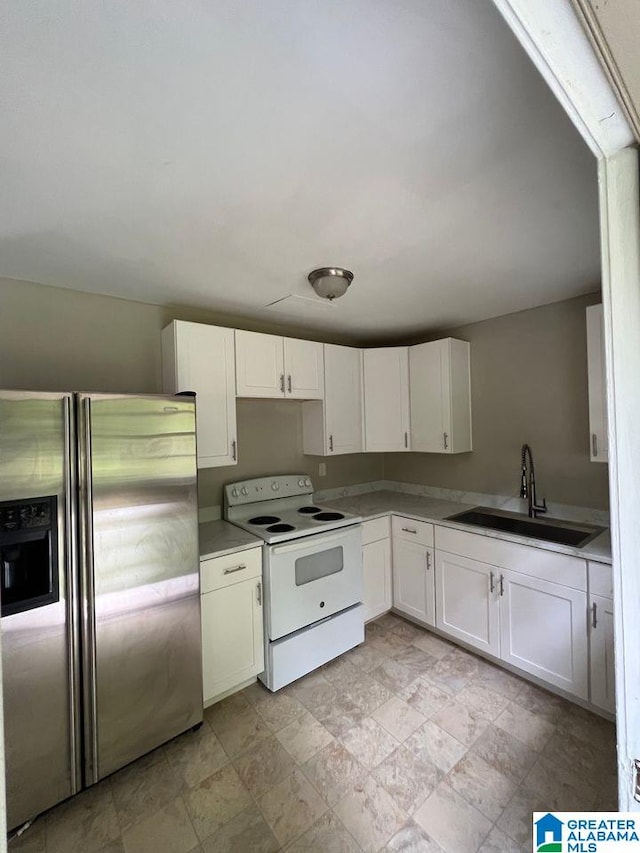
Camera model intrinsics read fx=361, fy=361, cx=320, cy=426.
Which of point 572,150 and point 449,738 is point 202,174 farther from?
point 449,738

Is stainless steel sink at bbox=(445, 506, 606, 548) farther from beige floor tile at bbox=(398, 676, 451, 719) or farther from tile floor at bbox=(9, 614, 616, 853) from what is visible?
beige floor tile at bbox=(398, 676, 451, 719)

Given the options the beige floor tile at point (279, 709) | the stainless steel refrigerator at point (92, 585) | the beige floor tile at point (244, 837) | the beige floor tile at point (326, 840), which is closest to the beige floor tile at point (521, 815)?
the beige floor tile at point (326, 840)

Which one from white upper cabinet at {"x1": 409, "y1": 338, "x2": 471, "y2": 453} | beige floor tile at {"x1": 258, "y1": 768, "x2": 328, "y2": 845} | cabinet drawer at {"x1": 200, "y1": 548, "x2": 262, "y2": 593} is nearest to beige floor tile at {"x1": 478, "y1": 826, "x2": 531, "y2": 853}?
beige floor tile at {"x1": 258, "y1": 768, "x2": 328, "y2": 845}

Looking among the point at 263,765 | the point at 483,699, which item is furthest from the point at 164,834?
the point at 483,699

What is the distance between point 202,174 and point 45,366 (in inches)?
58.5

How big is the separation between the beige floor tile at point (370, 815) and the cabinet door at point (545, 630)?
3.63 ft

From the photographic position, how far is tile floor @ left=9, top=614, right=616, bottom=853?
54.1 inches

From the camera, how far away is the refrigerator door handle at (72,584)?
1.47 meters

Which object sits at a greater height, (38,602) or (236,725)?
(38,602)

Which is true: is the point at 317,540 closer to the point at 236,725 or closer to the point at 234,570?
the point at 234,570

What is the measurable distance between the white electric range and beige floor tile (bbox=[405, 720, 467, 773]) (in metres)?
0.69

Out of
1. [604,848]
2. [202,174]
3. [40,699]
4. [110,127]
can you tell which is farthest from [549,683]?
[110,127]

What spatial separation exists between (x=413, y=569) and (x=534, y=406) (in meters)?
1.49

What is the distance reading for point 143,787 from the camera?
1580 millimetres
